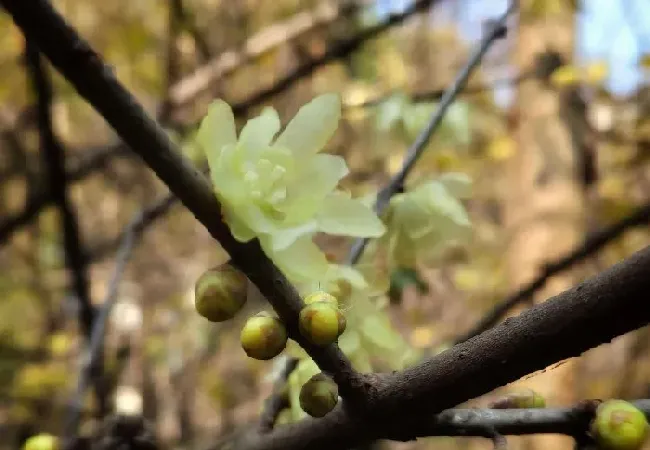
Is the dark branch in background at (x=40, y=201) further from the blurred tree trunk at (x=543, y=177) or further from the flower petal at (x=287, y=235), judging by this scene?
the blurred tree trunk at (x=543, y=177)

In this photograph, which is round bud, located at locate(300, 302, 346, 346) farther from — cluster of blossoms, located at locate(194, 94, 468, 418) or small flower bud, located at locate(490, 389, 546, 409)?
small flower bud, located at locate(490, 389, 546, 409)

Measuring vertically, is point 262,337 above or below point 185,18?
below

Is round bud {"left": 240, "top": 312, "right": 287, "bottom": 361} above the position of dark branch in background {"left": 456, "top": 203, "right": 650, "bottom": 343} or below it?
below

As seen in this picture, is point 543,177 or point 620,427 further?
→ point 543,177

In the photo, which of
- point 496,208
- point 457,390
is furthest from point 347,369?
point 496,208

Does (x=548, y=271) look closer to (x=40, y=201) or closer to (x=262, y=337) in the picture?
(x=262, y=337)

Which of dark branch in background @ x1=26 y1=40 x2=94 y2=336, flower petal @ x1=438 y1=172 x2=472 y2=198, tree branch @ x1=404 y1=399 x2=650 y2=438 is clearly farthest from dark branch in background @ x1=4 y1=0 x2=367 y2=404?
flower petal @ x1=438 y1=172 x2=472 y2=198

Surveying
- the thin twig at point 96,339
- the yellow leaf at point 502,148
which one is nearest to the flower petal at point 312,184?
the thin twig at point 96,339

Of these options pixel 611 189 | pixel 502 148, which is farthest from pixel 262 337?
pixel 611 189
